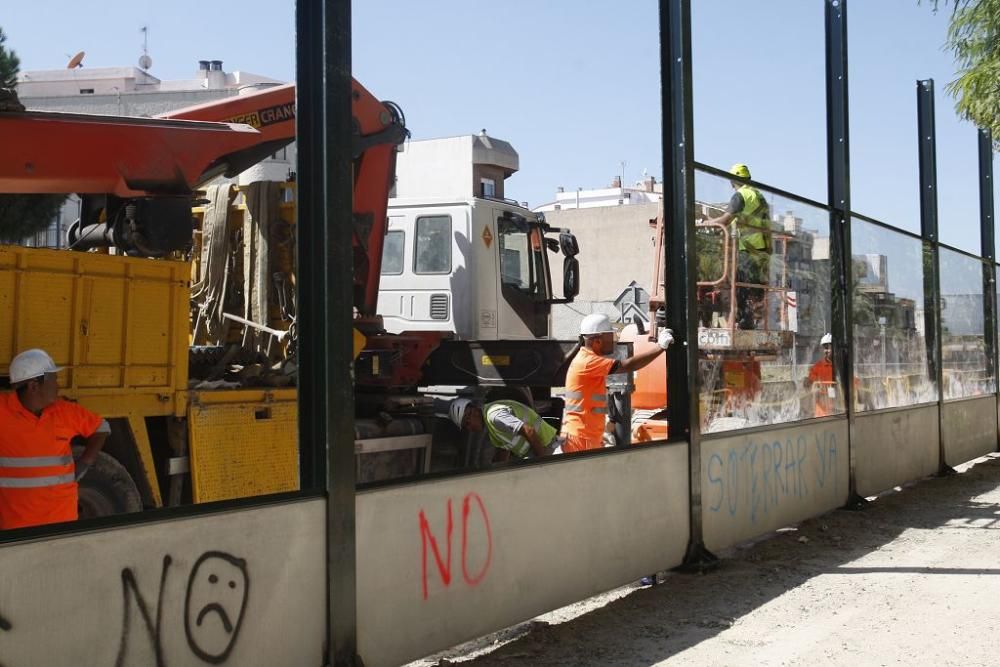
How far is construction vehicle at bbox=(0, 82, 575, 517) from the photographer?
5961mm

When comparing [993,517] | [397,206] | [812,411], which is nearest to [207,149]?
[397,206]

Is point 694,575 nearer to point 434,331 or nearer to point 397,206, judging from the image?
point 434,331

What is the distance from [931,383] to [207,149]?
10158mm

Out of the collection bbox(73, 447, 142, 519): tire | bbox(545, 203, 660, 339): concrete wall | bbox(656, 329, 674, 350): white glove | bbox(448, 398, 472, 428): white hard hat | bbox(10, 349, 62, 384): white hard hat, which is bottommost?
bbox(73, 447, 142, 519): tire

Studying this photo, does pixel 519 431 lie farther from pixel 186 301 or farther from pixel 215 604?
pixel 215 604

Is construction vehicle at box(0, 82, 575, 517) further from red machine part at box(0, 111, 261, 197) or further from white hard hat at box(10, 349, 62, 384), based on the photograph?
white hard hat at box(10, 349, 62, 384)

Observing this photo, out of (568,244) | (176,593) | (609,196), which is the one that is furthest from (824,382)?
(609,196)

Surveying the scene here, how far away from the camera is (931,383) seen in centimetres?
1382

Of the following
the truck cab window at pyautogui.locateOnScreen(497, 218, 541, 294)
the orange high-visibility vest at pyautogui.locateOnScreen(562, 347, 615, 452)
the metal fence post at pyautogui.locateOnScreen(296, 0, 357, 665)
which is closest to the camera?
the metal fence post at pyautogui.locateOnScreen(296, 0, 357, 665)

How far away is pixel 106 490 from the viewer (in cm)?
601

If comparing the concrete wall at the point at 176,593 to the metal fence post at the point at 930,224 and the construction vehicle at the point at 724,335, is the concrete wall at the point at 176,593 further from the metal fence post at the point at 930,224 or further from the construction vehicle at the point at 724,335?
the metal fence post at the point at 930,224

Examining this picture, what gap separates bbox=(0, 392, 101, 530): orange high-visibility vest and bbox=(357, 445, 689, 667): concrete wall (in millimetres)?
1522

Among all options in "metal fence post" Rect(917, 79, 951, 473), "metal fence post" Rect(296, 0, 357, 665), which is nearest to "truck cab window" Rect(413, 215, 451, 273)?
"metal fence post" Rect(296, 0, 357, 665)

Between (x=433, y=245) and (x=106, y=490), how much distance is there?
510cm
